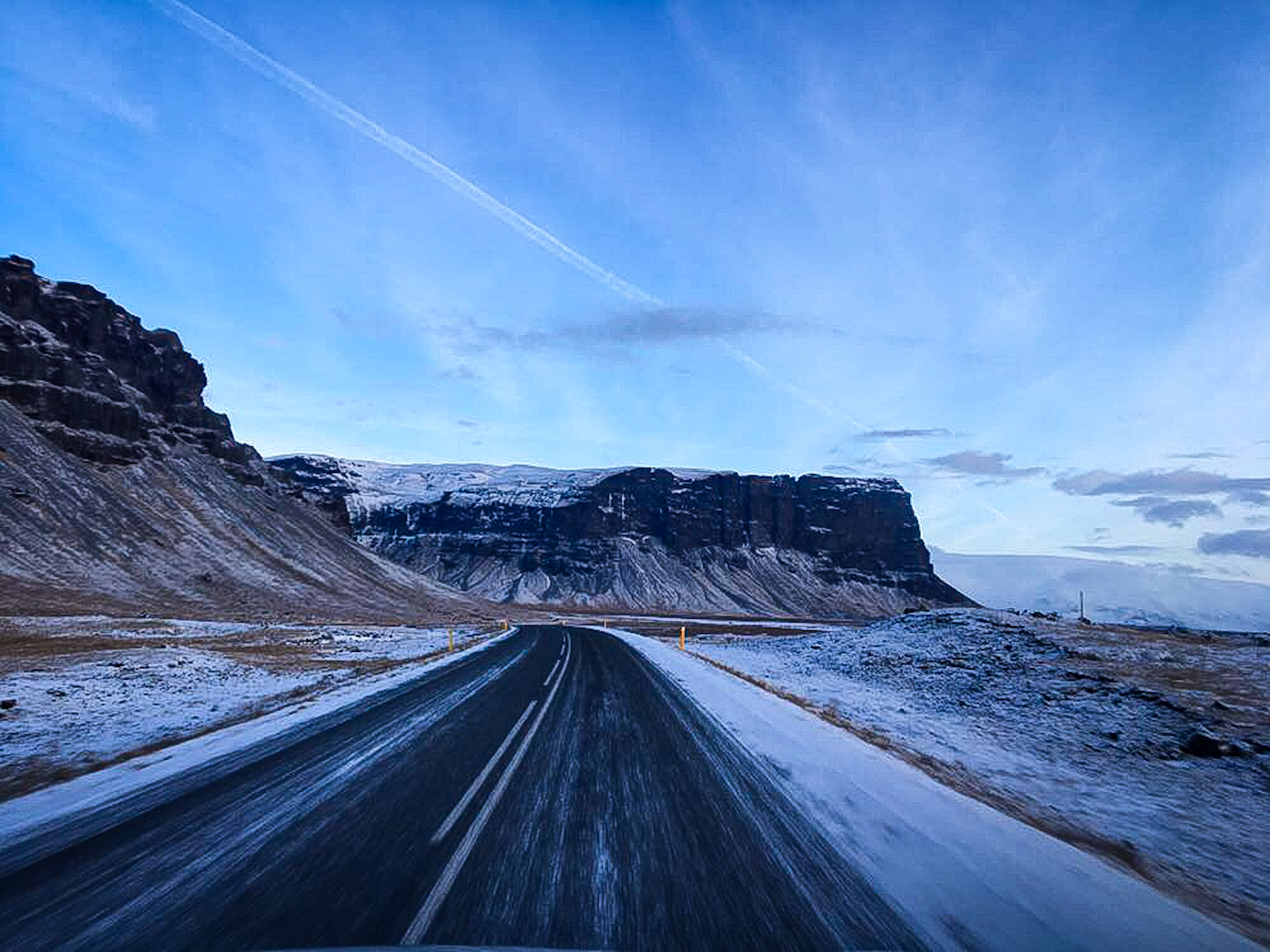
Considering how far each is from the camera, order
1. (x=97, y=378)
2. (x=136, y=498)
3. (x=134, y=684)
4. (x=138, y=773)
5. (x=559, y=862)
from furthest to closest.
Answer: (x=97, y=378)
(x=136, y=498)
(x=134, y=684)
(x=138, y=773)
(x=559, y=862)

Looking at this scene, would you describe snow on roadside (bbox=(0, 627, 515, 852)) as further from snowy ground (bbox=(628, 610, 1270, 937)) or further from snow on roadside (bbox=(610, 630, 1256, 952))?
snowy ground (bbox=(628, 610, 1270, 937))

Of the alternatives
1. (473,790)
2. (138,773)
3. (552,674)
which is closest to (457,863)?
(473,790)

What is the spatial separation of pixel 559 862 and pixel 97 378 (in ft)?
383

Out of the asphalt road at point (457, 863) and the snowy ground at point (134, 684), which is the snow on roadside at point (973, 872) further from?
the snowy ground at point (134, 684)

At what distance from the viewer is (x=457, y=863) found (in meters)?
5.38

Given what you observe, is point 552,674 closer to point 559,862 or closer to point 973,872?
point 559,862

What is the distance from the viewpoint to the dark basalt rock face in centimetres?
8331

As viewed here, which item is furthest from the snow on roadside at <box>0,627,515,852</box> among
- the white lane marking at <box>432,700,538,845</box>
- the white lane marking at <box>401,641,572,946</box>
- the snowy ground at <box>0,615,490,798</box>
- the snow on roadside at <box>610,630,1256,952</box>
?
the snow on roadside at <box>610,630,1256,952</box>

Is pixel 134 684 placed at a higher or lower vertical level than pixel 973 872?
lower

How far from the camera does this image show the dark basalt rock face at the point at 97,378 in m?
83.3

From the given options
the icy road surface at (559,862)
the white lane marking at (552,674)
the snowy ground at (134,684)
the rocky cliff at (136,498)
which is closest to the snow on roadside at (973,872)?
the icy road surface at (559,862)

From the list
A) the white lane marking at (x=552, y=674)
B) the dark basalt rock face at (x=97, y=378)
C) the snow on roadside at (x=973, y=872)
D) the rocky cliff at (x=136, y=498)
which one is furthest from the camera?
the dark basalt rock face at (x=97, y=378)

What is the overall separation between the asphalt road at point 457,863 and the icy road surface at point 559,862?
0.02m

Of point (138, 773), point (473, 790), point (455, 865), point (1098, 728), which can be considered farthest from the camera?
point (1098, 728)
